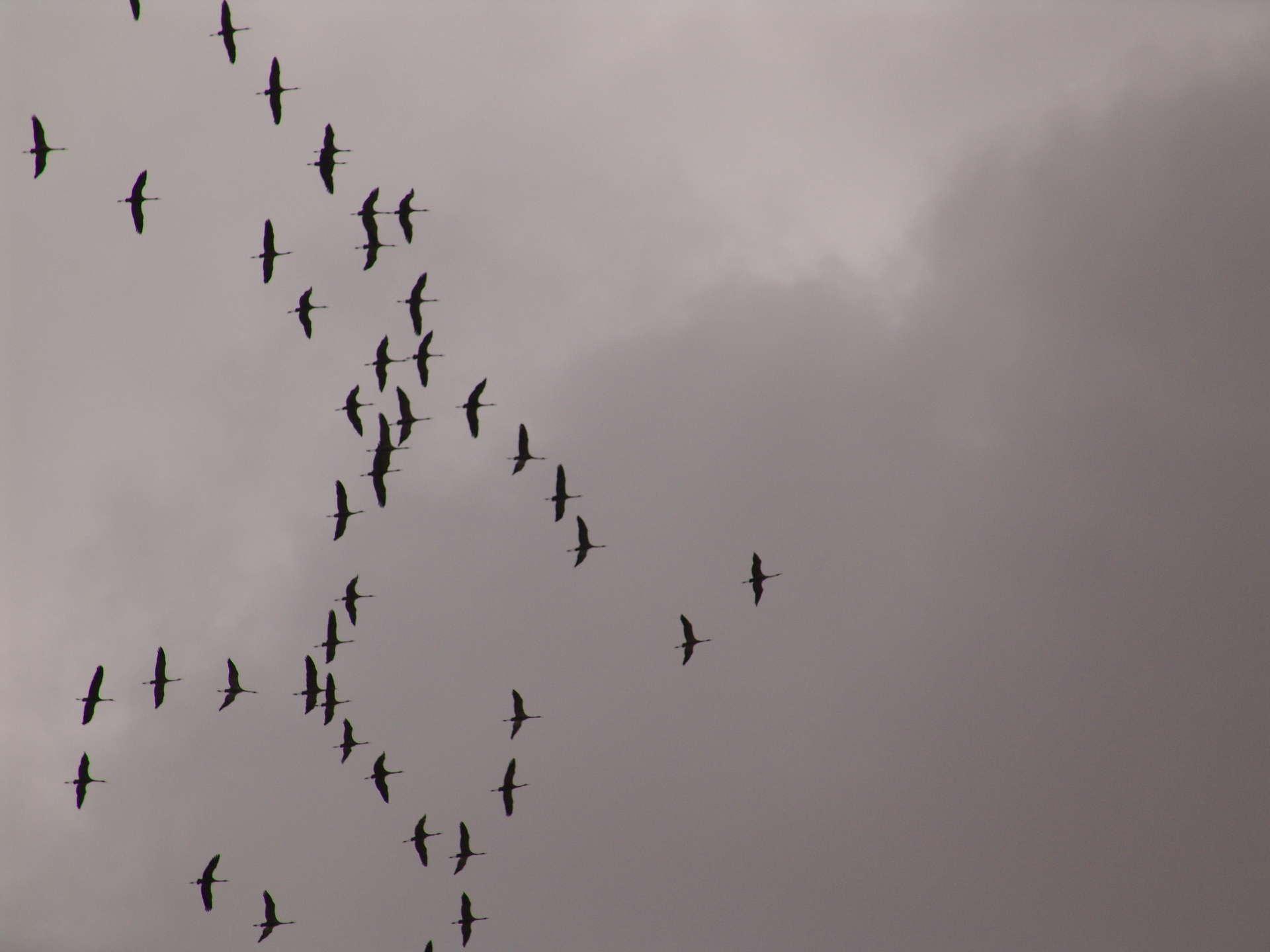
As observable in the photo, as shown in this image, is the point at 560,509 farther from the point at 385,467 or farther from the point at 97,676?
the point at 97,676

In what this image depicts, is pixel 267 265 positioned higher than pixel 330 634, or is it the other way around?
pixel 267 265

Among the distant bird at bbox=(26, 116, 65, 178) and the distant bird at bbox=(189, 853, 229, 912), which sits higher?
the distant bird at bbox=(26, 116, 65, 178)

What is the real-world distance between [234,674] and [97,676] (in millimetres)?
15940

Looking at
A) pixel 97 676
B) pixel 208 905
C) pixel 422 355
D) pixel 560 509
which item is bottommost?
pixel 208 905

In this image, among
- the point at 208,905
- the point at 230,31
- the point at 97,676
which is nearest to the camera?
the point at 230,31

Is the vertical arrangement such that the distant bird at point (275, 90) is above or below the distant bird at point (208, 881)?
above

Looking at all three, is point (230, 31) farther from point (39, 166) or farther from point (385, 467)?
point (385, 467)

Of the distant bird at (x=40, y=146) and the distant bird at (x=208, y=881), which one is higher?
the distant bird at (x=40, y=146)

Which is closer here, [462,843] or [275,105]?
[275,105]

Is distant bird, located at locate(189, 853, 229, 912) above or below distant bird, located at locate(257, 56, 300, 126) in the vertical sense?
below

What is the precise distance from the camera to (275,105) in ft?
385

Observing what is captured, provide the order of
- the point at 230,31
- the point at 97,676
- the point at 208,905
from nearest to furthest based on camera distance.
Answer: the point at 230,31, the point at 97,676, the point at 208,905

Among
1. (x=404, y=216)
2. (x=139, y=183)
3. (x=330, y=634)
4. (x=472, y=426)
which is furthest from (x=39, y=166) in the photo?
(x=330, y=634)

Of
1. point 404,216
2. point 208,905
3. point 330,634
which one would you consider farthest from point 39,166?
point 208,905
